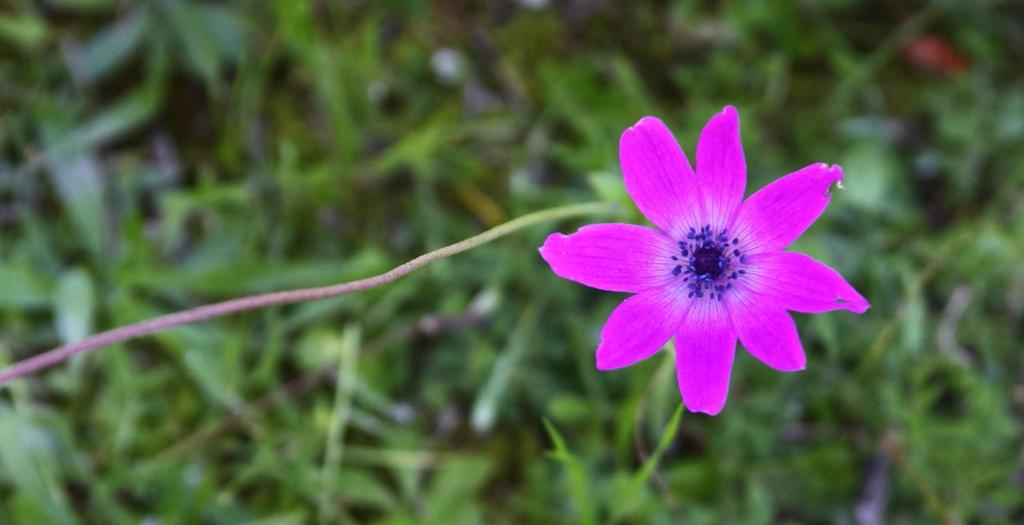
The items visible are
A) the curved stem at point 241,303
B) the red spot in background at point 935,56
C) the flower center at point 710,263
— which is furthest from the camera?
the red spot in background at point 935,56

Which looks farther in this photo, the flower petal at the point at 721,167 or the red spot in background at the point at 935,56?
the red spot in background at the point at 935,56

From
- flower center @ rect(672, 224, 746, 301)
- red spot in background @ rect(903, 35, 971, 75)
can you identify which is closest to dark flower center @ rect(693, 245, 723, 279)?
flower center @ rect(672, 224, 746, 301)

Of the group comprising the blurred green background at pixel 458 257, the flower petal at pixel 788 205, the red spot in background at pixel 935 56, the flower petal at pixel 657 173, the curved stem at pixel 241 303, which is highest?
the red spot in background at pixel 935 56

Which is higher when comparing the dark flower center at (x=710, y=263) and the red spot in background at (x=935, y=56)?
the red spot in background at (x=935, y=56)

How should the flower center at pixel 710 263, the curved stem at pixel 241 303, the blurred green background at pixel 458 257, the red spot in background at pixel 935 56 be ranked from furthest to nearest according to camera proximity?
the red spot in background at pixel 935 56 < the blurred green background at pixel 458 257 < the flower center at pixel 710 263 < the curved stem at pixel 241 303

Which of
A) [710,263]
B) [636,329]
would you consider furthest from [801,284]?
[636,329]

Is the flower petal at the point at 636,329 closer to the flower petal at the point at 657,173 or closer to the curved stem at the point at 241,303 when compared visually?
the flower petal at the point at 657,173

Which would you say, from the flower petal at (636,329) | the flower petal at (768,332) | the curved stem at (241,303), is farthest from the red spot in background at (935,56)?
Answer: the curved stem at (241,303)
